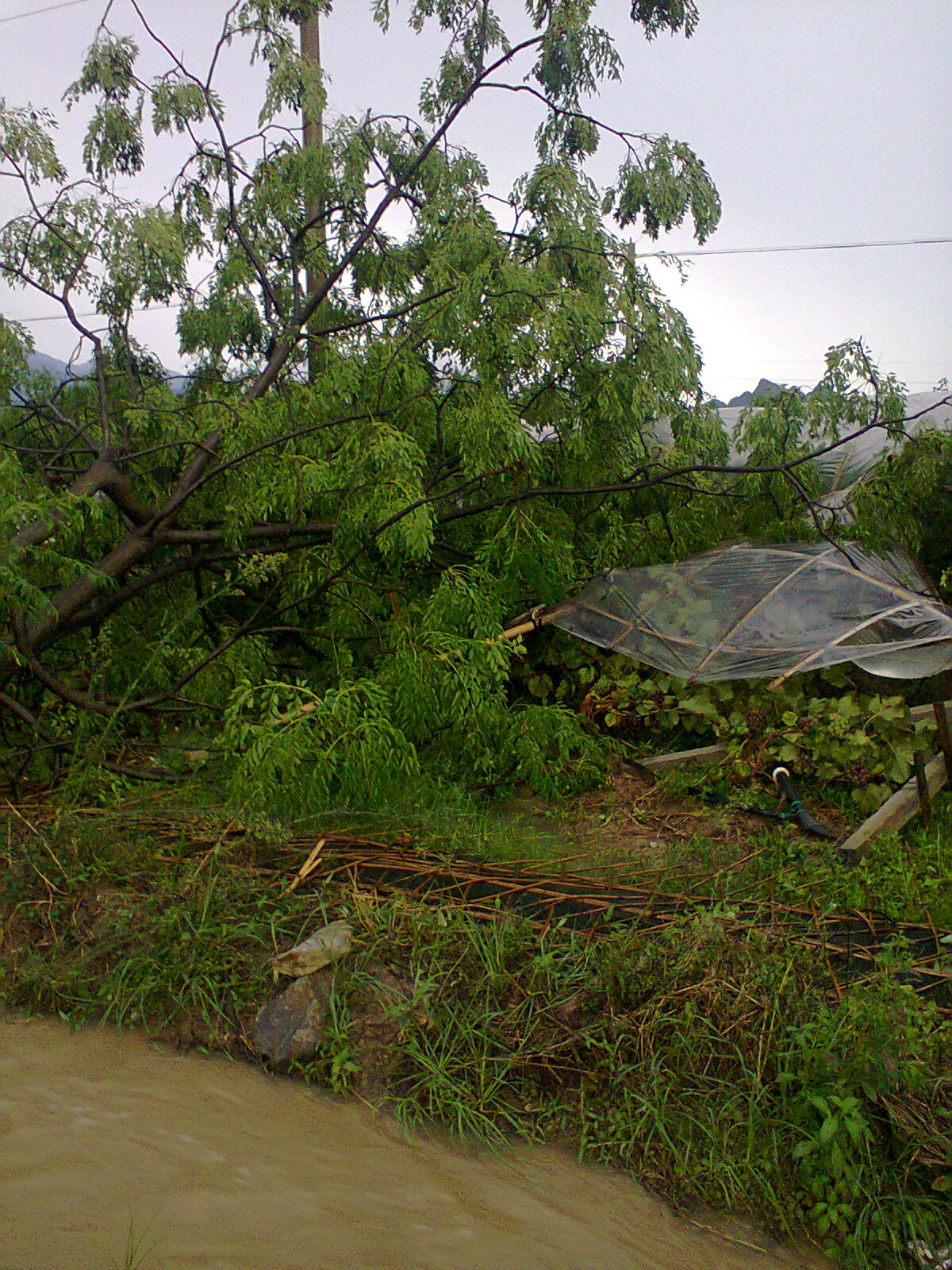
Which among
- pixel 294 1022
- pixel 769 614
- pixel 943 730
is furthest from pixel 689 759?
pixel 294 1022

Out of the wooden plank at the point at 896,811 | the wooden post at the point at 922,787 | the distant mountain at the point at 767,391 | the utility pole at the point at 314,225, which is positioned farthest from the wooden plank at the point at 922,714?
the utility pole at the point at 314,225

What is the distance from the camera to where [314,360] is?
626 cm

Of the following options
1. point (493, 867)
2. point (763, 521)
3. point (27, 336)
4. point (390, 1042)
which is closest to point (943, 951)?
point (493, 867)

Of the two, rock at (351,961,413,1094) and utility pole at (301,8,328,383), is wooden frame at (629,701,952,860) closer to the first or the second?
rock at (351,961,413,1094)

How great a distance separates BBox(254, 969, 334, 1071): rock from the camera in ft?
9.61

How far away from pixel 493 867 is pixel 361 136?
16.6 ft

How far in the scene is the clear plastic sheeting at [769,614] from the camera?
4883mm

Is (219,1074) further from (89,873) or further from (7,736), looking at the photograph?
(7,736)

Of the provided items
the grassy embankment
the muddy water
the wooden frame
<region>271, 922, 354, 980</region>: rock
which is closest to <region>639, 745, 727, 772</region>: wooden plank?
the wooden frame

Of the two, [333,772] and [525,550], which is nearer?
[333,772]

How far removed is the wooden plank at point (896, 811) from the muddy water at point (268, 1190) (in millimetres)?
1908

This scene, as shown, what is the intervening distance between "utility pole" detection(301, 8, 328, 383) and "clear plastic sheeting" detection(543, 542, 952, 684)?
2217mm

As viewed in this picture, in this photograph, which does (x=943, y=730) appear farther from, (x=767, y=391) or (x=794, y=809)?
(x=767, y=391)

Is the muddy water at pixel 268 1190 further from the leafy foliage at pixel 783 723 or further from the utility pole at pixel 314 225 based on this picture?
the utility pole at pixel 314 225
